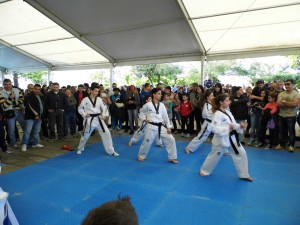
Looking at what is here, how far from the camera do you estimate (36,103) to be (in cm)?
592

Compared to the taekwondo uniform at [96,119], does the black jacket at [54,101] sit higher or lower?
higher

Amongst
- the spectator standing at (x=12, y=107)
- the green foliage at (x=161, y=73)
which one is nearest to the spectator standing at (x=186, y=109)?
the spectator standing at (x=12, y=107)

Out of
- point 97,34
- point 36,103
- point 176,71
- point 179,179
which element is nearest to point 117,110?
point 36,103

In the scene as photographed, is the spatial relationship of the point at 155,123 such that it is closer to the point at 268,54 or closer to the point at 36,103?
the point at 36,103

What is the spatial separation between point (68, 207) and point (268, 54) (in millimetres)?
8405

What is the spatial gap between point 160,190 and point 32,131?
165 inches

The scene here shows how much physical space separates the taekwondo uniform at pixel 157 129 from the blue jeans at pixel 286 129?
9.55ft

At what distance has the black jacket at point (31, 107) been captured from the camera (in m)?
5.79

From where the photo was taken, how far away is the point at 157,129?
16.0 feet

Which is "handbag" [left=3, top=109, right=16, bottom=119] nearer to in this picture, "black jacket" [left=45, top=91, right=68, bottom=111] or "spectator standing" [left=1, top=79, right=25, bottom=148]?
"spectator standing" [left=1, top=79, right=25, bottom=148]

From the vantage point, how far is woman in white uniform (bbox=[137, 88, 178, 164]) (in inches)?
190

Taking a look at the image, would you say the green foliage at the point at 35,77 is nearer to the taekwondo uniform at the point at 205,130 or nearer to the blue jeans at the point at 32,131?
the blue jeans at the point at 32,131

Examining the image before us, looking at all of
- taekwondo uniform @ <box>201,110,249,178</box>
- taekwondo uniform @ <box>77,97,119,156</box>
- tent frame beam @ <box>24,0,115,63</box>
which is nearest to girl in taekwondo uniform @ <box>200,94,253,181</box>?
taekwondo uniform @ <box>201,110,249,178</box>

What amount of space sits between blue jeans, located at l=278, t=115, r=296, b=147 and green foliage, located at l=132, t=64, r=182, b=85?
17388 millimetres
